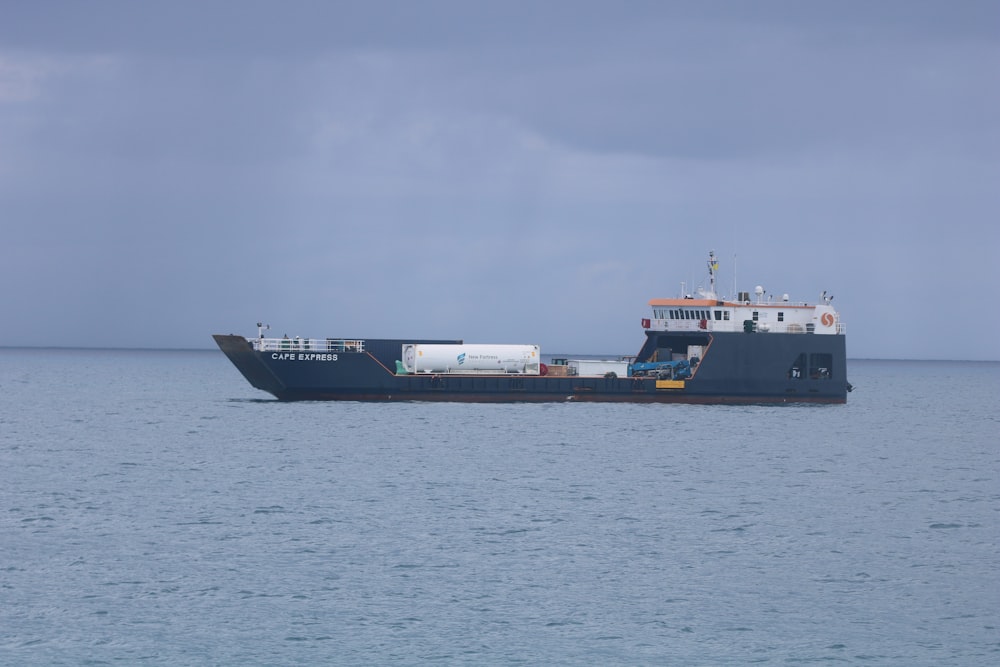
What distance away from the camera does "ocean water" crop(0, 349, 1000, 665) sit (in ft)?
65.0

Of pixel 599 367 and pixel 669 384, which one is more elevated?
pixel 599 367

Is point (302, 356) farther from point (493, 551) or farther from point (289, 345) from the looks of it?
point (493, 551)

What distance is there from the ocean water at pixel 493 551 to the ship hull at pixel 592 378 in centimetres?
665

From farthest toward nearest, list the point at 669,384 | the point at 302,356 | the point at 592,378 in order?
the point at 592,378, the point at 669,384, the point at 302,356

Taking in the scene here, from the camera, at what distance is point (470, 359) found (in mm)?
64938

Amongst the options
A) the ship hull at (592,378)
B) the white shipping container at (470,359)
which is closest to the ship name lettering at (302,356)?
the ship hull at (592,378)

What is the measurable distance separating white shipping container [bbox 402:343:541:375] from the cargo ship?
0.19 ft

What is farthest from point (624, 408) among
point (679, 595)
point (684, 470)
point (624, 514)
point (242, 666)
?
point (242, 666)

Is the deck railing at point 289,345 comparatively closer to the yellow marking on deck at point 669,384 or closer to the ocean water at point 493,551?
the ocean water at point 493,551

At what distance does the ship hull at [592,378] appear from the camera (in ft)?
200

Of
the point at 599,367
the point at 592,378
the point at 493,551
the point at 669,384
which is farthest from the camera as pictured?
the point at 599,367

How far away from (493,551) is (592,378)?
38205mm

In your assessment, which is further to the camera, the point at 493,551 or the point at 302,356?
the point at 302,356

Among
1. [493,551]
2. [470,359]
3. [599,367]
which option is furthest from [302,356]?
[493,551]
